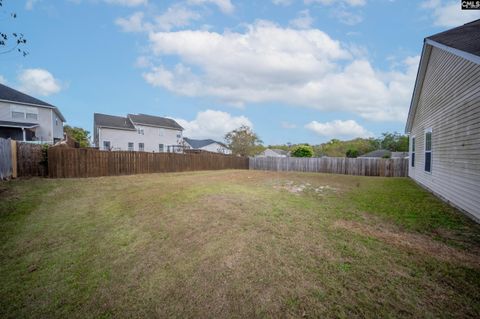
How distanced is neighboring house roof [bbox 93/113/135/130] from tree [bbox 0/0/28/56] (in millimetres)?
20971

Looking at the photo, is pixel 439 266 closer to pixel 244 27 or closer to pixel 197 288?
pixel 197 288

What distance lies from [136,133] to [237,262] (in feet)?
87.2

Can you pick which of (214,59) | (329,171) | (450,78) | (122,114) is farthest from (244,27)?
(122,114)

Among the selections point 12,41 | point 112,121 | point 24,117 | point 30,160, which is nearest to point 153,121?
point 112,121

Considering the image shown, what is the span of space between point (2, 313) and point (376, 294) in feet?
12.7

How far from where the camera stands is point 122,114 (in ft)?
93.2

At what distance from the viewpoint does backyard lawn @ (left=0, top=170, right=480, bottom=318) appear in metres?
2.23

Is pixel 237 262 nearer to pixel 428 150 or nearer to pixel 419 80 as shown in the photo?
pixel 428 150

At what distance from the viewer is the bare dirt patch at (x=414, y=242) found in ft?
10.0

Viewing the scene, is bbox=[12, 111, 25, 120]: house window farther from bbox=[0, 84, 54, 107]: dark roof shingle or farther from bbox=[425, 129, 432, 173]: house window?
bbox=[425, 129, 432, 173]: house window

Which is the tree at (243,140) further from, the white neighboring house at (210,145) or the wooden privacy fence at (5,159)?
the wooden privacy fence at (5,159)

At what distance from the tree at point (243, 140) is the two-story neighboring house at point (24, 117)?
926 inches

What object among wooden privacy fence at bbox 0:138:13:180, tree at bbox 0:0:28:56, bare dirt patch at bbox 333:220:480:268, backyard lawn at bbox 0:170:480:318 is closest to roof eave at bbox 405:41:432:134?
backyard lawn at bbox 0:170:480:318

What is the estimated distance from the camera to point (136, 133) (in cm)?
2614
